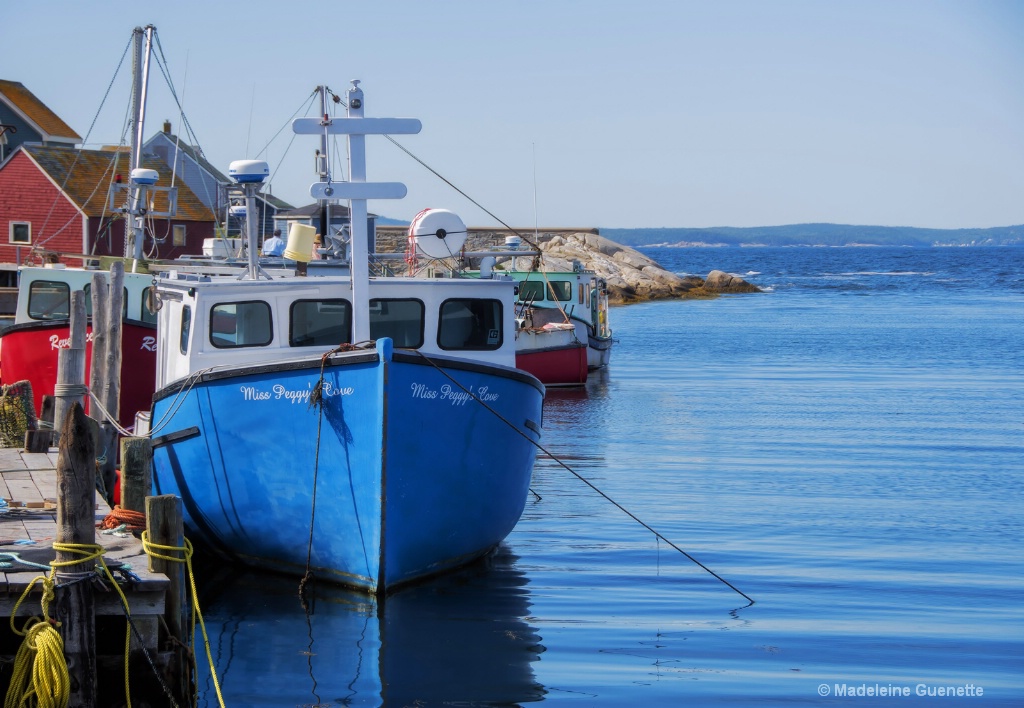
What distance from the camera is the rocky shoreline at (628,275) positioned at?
7238 cm

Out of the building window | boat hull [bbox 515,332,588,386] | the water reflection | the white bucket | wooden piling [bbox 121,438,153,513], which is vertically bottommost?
the water reflection

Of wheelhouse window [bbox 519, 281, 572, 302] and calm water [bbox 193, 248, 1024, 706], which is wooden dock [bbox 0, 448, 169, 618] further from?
wheelhouse window [bbox 519, 281, 572, 302]

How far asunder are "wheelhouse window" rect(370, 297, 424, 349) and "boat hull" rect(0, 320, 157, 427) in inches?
272

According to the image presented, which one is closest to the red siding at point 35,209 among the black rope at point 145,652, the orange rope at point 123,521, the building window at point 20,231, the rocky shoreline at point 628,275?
the building window at point 20,231

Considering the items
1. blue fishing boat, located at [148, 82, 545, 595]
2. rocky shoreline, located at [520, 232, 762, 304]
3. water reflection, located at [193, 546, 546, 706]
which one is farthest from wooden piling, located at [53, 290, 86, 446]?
rocky shoreline, located at [520, 232, 762, 304]

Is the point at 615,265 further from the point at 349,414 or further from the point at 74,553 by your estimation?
the point at 74,553

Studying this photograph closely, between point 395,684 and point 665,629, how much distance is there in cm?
248

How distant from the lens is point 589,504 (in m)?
15.3

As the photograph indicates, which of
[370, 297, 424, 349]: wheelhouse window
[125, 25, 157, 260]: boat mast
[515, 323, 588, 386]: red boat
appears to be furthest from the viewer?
[515, 323, 588, 386]: red boat

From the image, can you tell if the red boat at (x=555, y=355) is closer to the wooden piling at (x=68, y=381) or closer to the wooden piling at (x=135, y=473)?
the wooden piling at (x=68, y=381)

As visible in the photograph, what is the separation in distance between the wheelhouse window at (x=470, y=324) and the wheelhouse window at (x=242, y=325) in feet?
5.34

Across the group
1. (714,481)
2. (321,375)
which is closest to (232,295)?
(321,375)

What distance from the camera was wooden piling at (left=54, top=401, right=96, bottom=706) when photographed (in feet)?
22.5

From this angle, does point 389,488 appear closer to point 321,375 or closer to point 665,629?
point 321,375
